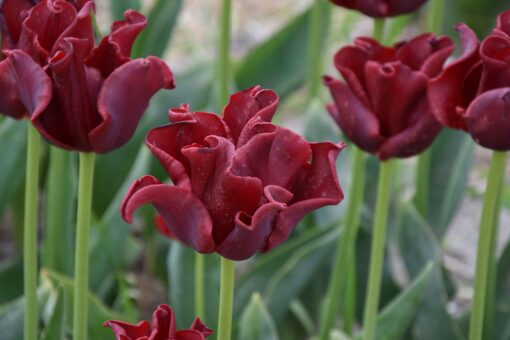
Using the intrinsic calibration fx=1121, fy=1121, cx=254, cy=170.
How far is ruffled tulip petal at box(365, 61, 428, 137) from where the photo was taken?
38.2 inches

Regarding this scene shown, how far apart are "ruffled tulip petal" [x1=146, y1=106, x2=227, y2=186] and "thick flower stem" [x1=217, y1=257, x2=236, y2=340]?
0.24ft

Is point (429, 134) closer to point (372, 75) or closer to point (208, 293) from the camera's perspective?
point (372, 75)

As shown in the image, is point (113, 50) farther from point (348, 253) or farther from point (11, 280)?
point (11, 280)

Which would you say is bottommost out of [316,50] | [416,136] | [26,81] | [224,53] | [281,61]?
[281,61]

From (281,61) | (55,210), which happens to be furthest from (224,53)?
(281,61)

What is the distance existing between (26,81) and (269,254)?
0.73m

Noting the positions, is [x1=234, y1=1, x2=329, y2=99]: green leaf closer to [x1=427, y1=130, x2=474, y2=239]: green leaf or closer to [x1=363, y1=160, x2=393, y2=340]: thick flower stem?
[x1=427, y1=130, x2=474, y2=239]: green leaf

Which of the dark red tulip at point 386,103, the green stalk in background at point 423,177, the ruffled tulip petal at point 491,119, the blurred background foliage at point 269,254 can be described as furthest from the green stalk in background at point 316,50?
the ruffled tulip petal at point 491,119

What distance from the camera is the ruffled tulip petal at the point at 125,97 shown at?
83 cm

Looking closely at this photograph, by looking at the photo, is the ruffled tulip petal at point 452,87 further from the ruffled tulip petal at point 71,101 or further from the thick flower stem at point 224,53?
the thick flower stem at point 224,53

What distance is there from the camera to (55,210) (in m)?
1.32

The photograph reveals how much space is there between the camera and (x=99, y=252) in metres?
1.47

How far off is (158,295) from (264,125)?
48.3 inches

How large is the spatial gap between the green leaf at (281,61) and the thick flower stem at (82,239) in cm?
92
